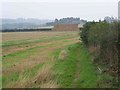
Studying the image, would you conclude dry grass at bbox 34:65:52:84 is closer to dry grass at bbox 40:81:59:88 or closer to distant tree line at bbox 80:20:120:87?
dry grass at bbox 40:81:59:88

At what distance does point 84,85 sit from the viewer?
13727 millimetres

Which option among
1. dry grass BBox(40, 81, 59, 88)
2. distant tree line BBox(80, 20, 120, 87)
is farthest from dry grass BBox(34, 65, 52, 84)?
distant tree line BBox(80, 20, 120, 87)

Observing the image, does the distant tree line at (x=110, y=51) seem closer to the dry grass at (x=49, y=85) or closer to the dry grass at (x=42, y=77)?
the dry grass at (x=49, y=85)

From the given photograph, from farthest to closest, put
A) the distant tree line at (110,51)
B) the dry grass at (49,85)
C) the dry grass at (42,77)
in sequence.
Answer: the distant tree line at (110,51) < the dry grass at (42,77) < the dry grass at (49,85)

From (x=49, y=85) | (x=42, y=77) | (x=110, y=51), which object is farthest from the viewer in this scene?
(x=110, y=51)

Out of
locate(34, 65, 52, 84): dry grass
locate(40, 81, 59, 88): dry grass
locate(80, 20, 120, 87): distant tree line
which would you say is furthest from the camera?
locate(80, 20, 120, 87): distant tree line

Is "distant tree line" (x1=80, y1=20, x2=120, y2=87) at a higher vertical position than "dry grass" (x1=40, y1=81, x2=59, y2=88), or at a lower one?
higher

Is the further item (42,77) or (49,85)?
(42,77)

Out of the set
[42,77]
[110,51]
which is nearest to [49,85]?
[42,77]

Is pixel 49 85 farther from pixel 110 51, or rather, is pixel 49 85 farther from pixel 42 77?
pixel 110 51

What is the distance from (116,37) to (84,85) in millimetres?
3322

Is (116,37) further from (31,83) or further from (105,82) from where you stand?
(31,83)

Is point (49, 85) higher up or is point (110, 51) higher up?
point (110, 51)

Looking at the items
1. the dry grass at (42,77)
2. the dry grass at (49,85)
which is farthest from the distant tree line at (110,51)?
the dry grass at (42,77)
